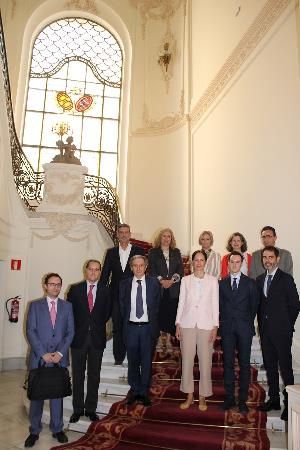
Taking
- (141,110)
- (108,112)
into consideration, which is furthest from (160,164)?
(108,112)

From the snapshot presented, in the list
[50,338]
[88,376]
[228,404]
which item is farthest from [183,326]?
[50,338]

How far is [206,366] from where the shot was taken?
12.2ft

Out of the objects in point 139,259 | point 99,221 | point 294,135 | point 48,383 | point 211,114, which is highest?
point 211,114

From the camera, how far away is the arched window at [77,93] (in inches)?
452

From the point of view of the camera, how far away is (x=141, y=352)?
3.87m

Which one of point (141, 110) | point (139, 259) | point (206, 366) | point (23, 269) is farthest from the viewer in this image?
point (141, 110)

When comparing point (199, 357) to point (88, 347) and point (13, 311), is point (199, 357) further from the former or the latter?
point (13, 311)

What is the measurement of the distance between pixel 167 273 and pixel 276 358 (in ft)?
4.89

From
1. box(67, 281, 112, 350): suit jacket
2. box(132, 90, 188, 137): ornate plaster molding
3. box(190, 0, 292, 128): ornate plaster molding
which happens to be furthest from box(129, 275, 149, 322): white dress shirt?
box(132, 90, 188, 137): ornate plaster molding

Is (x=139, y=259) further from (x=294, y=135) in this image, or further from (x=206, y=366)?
(x=294, y=135)

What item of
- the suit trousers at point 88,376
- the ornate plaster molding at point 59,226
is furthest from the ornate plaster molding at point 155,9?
the suit trousers at point 88,376

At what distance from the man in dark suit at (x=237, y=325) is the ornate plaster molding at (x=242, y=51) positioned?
4.75 meters

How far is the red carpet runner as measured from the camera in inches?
130

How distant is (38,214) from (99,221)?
1108 mm
